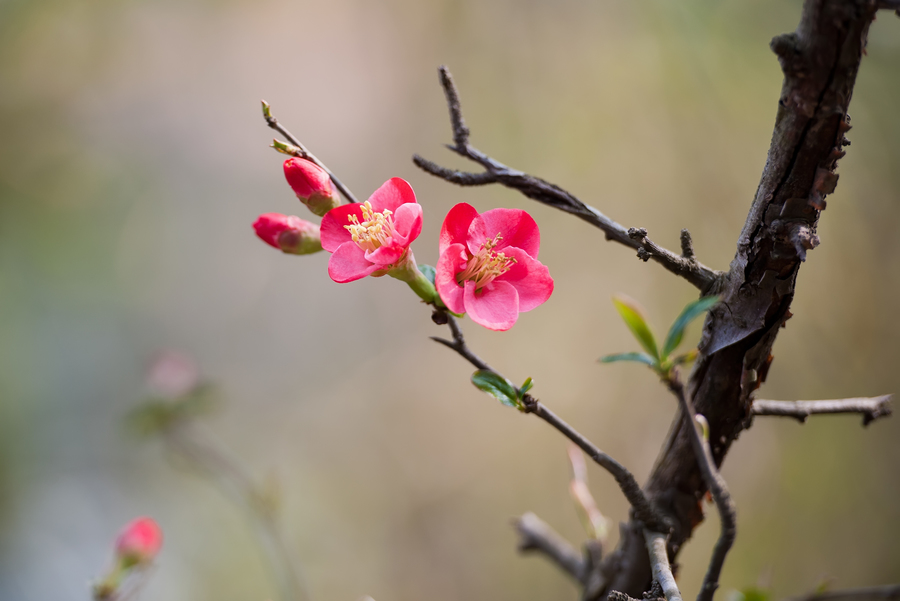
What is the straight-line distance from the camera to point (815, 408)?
487 mm

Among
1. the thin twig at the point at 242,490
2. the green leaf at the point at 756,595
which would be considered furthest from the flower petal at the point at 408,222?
the thin twig at the point at 242,490

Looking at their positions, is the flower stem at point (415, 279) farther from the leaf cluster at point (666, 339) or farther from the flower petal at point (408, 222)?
the leaf cluster at point (666, 339)

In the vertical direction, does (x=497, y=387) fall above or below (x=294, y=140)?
below

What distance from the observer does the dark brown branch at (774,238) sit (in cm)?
33

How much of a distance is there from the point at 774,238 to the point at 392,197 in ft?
0.99

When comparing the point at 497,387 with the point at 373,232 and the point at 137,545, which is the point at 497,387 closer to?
the point at 373,232

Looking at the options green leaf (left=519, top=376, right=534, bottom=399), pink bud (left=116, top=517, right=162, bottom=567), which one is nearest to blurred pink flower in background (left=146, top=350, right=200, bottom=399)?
pink bud (left=116, top=517, right=162, bottom=567)

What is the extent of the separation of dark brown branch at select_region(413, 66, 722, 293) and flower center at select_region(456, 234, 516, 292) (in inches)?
2.6

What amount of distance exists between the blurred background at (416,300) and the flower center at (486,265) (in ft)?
3.05

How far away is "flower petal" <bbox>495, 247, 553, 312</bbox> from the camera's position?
16.4 inches

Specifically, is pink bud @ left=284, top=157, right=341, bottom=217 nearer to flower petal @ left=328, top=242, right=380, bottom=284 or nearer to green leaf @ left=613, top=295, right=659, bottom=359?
flower petal @ left=328, top=242, right=380, bottom=284

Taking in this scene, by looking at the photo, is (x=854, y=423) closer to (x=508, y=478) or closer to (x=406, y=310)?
(x=508, y=478)

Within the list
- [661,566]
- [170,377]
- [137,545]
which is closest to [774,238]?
[661,566]

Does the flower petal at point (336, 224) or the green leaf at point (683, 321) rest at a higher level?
the flower petal at point (336, 224)
